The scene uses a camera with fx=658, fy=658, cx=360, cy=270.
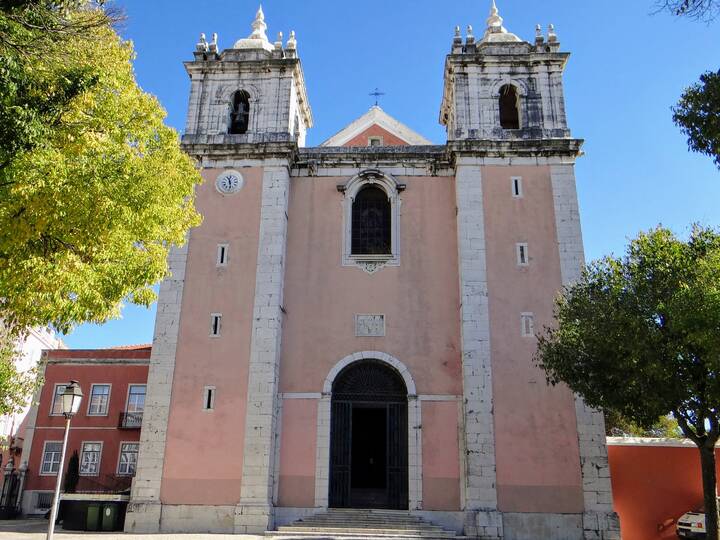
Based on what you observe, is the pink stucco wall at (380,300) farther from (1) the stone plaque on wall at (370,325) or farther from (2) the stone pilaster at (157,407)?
(2) the stone pilaster at (157,407)

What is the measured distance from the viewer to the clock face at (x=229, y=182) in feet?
59.8

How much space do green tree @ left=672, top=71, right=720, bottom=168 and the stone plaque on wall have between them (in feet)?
33.4

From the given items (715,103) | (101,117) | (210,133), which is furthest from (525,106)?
(101,117)

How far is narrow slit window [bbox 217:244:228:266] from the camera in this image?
57.4 ft

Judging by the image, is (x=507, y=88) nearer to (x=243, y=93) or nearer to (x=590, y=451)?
(x=243, y=93)

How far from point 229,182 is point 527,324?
8.89 meters

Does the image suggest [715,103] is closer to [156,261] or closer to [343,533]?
[156,261]

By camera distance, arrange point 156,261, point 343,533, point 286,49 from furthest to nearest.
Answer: point 286,49 < point 343,533 < point 156,261

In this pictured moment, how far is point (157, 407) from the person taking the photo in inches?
635

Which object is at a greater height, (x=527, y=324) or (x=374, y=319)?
(x=374, y=319)

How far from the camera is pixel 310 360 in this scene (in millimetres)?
16938

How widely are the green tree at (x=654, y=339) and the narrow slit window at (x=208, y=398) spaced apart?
7952 millimetres

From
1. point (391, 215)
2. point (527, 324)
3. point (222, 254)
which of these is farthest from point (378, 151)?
point (527, 324)

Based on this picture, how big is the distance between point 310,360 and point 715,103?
11.6 meters
